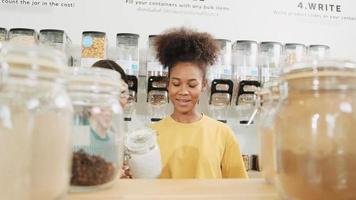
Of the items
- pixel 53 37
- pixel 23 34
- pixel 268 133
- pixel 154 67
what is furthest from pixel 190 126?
pixel 268 133

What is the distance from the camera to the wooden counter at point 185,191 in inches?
19.4

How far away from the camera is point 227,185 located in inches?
23.0

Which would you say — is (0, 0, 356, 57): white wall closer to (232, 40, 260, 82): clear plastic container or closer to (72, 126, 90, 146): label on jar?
(232, 40, 260, 82): clear plastic container

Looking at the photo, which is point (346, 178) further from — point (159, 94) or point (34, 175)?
point (159, 94)

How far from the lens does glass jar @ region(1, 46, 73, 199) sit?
0.36 metres

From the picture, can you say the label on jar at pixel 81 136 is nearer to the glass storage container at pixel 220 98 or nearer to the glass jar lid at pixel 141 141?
the glass jar lid at pixel 141 141

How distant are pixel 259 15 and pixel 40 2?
1.15m

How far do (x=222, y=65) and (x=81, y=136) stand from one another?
1425 mm

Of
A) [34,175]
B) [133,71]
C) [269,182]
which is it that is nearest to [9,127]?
[34,175]

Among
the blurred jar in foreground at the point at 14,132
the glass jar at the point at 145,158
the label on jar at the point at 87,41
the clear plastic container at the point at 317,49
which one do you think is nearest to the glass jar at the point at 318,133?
the blurred jar in foreground at the point at 14,132

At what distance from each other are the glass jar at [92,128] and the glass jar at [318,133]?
9.1 inches

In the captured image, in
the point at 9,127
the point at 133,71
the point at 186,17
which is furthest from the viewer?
the point at 186,17

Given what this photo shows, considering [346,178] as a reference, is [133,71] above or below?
above

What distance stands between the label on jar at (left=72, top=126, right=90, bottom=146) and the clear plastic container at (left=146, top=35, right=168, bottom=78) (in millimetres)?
1296
